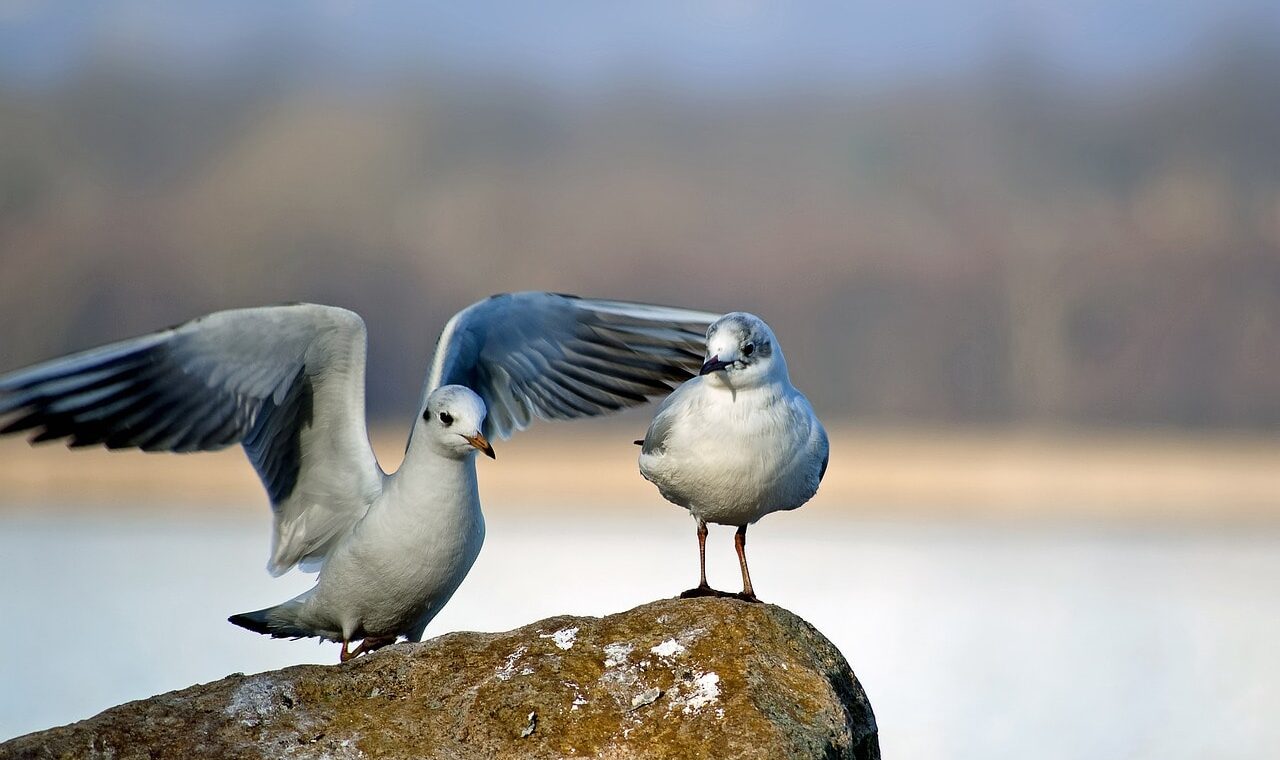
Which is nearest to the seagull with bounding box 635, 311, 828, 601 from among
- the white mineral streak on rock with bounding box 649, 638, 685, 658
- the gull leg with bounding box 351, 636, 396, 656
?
the white mineral streak on rock with bounding box 649, 638, 685, 658

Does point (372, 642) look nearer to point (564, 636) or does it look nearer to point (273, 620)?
point (273, 620)

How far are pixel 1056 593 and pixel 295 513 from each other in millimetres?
10906

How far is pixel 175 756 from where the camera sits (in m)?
4.30

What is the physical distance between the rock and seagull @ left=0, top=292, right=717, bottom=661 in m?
0.72

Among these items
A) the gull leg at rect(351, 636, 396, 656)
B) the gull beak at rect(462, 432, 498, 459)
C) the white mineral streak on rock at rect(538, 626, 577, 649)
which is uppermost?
the gull beak at rect(462, 432, 498, 459)

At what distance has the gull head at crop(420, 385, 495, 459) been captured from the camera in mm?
5242

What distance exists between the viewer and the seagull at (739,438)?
15.9 ft

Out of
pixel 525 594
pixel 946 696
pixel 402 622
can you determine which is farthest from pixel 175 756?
pixel 525 594

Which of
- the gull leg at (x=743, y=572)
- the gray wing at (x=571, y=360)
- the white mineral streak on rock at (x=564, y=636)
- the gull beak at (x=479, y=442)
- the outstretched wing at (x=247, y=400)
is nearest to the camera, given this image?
the white mineral streak on rock at (x=564, y=636)

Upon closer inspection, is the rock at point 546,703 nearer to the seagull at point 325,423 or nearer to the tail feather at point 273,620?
the seagull at point 325,423

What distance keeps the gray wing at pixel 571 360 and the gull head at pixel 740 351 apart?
55.1 inches

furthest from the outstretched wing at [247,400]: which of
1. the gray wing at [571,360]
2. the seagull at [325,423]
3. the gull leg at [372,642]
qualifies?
the gray wing at [571,360]

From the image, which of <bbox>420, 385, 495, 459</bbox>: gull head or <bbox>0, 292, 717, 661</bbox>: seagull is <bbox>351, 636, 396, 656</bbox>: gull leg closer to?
<bbox>0, 292, 717, 661</bbox>: seagull

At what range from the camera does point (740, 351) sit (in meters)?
4.86
